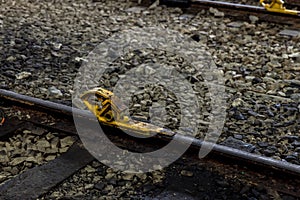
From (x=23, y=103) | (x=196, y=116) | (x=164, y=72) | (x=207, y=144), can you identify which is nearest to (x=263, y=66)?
(x=164, y=72)

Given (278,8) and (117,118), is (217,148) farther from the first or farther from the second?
(278,8)

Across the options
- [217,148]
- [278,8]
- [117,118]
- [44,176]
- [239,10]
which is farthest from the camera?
[239,10]

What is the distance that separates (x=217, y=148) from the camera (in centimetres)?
303

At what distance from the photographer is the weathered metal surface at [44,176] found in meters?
2.74

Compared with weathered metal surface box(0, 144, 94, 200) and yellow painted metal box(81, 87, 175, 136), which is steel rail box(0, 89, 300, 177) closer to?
yellow painted metal box(81, 87, 175, 136)

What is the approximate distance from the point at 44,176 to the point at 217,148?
1.00 metres

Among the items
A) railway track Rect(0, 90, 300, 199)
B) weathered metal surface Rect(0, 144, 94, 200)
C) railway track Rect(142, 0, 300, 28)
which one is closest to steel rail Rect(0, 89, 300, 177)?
railway track Rect(0, 90, 300, 199)

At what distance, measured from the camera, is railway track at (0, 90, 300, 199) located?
2793 millimetres

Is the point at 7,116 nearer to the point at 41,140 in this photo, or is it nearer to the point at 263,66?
the point at 41,140

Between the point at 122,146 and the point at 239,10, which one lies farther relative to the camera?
the point at 239,10

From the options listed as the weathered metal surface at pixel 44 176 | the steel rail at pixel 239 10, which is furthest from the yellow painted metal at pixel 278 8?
the weathered metal surface at pixel 44 176

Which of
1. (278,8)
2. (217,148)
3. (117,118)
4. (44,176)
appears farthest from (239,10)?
(44,176)

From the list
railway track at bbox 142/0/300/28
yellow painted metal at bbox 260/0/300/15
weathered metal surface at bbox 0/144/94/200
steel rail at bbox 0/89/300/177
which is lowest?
weathered metal surface at bbox 0/144/94/200

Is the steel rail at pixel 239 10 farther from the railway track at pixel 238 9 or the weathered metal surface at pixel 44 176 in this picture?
the weathered metal surface at pixel 44 176
